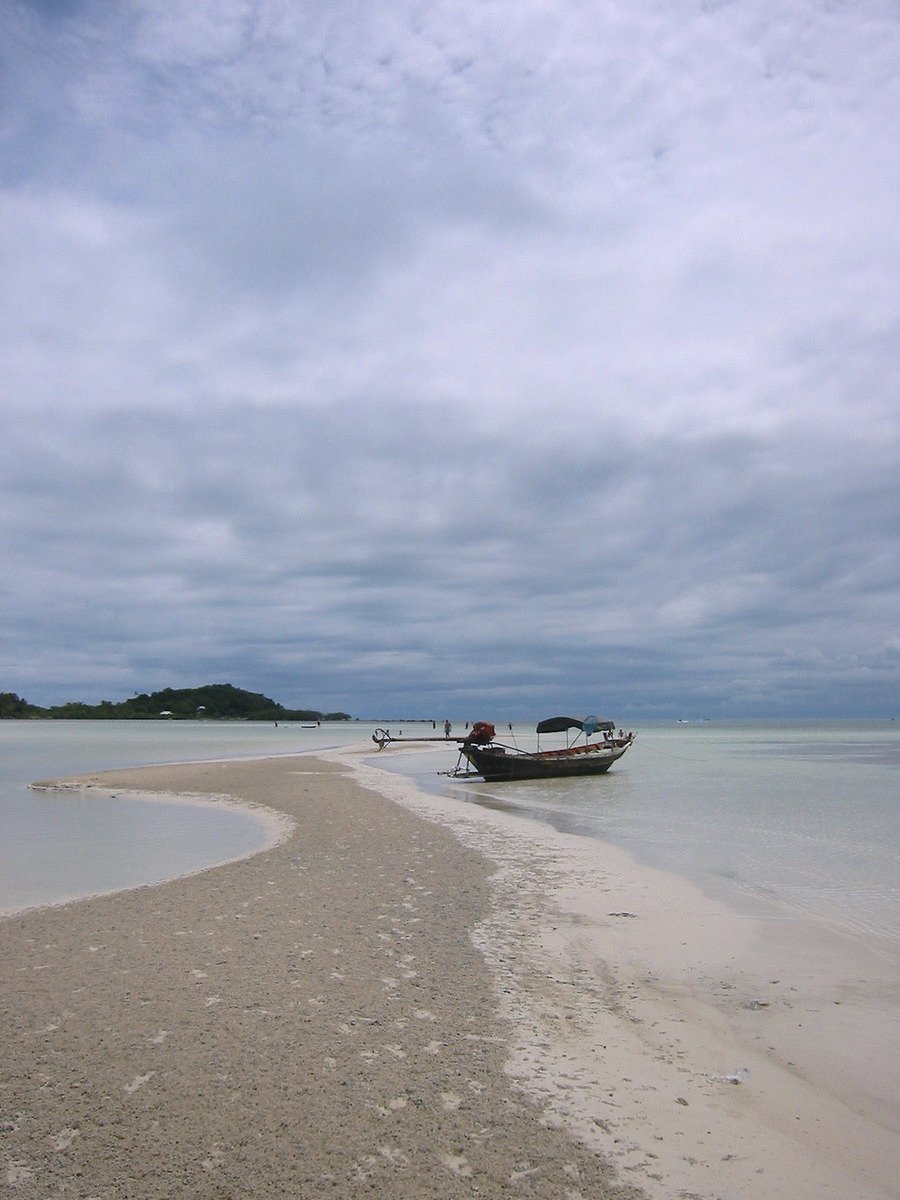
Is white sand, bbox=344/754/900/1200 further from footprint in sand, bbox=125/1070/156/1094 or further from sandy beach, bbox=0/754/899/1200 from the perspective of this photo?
footprint in sand, bbox=125/1070/156/1094

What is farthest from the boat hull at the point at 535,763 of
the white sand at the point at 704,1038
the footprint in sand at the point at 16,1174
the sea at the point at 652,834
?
the footprint in sand at the point at 16,1174

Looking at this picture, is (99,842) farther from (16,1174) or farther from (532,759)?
(532,759)

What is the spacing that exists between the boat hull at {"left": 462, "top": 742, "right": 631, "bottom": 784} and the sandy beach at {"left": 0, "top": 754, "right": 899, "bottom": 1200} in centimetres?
2271

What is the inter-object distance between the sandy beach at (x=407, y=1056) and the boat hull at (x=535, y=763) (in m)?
22.7

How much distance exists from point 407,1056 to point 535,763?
28867 mm

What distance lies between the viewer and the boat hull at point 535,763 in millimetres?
33375

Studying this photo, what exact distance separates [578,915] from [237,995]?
4685mm

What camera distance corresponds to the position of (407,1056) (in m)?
5.65

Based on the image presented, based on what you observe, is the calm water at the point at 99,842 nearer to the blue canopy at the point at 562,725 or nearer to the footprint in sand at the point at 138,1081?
the footprint in sand at the point at 138,1081

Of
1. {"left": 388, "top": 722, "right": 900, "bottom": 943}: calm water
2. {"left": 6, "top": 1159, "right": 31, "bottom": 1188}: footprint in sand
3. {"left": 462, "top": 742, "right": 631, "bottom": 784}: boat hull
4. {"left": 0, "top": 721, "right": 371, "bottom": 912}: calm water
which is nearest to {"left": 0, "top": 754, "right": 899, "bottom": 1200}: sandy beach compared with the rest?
{"left": 6, "top": 1159, "right": 31, "bottom": 1188}: footprint in sand

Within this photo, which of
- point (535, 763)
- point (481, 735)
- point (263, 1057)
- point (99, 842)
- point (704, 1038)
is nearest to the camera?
point (263, 1057)

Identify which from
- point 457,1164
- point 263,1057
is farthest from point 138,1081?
point 457,1164

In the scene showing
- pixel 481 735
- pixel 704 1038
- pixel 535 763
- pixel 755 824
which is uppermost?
pixel 481 735

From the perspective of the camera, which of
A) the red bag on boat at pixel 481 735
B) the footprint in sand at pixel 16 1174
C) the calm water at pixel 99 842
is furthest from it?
the red bag on boat at pixel 481 735
